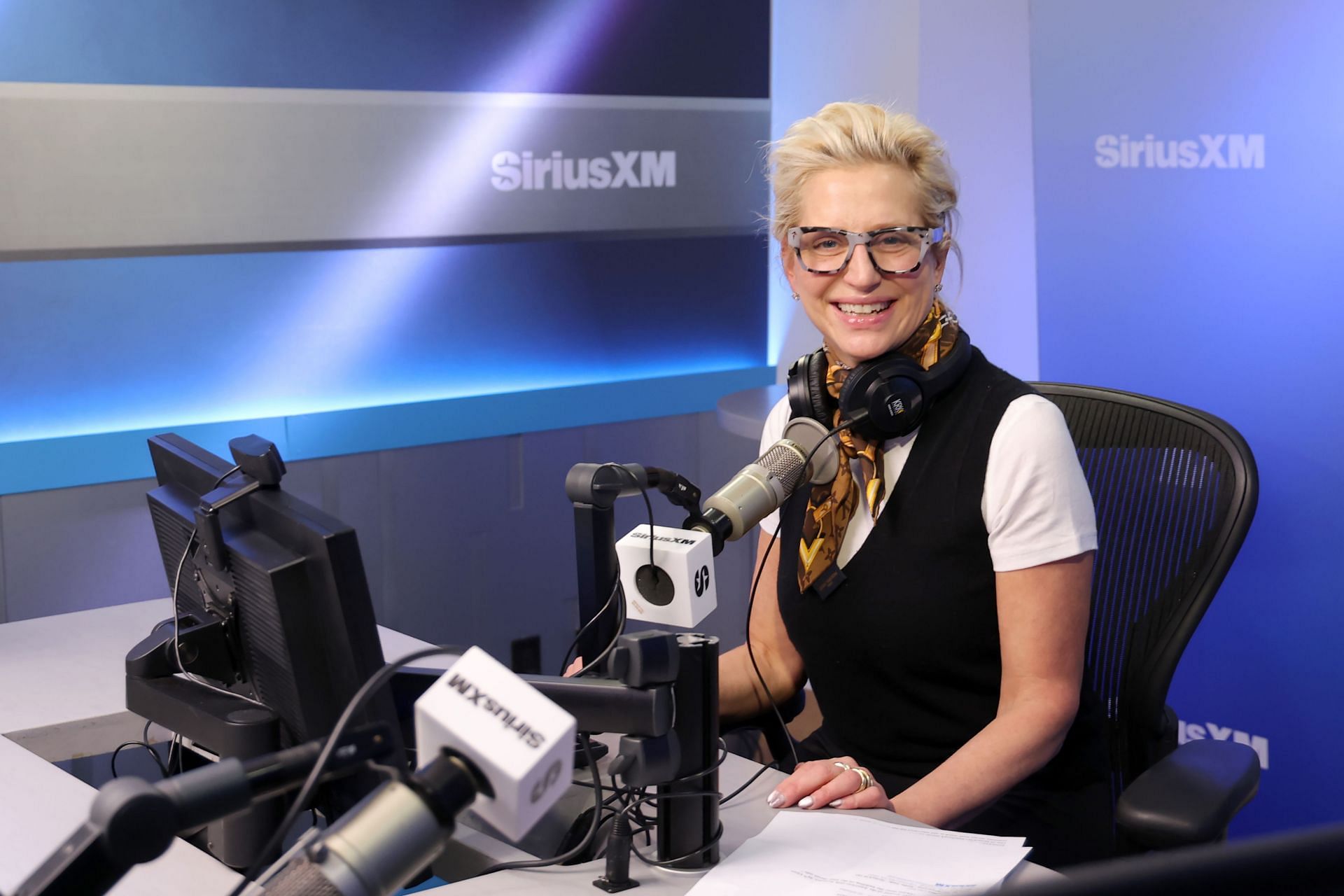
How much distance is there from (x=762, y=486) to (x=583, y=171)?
249cm

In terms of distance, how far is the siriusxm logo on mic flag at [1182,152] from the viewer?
2.42 m

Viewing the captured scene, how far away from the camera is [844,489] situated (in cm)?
171

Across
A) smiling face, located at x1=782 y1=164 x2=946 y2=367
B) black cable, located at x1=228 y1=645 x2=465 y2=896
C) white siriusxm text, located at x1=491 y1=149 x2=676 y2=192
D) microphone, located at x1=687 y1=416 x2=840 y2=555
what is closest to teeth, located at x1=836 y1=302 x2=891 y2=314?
smiling face, located at x1=782 y1=164 x2=946 y2=367

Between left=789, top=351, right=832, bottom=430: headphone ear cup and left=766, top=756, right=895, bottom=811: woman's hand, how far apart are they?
0.47 meters

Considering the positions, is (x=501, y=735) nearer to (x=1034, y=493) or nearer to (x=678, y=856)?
(x=678, y=856)

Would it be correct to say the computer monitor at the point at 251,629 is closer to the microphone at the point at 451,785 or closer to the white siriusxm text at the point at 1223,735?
the microphone at the point at 451,785

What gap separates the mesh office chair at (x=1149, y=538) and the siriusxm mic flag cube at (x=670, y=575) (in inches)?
32.5

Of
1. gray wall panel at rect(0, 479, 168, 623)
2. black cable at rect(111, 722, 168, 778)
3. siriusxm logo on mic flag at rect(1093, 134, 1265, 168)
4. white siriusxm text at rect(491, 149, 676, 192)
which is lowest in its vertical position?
black cable at rect(111, 722, 168, 778)

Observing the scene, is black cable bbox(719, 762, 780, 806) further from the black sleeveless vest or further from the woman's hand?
the black sleeveless vest

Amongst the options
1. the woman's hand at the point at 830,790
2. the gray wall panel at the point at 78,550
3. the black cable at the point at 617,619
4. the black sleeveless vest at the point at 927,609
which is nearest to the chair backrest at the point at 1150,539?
the black sleeveless vest at the point at 927,609

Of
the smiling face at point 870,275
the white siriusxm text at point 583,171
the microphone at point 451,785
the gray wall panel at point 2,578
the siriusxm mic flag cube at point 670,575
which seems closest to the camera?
the microphone at point 451,785

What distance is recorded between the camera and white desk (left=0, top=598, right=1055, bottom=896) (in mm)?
1245

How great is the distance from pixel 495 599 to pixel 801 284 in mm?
1916

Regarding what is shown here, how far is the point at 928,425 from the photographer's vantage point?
1704 millimetres
